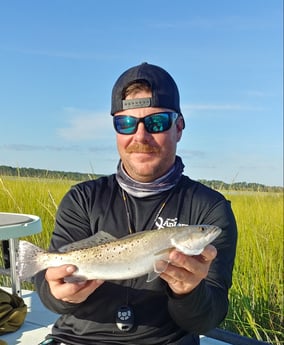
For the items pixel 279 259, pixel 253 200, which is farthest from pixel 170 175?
pixel 253 200

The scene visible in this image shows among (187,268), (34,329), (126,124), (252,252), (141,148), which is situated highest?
(126,124)

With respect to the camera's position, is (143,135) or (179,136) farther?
(179,136)

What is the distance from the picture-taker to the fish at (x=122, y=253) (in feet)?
5.56

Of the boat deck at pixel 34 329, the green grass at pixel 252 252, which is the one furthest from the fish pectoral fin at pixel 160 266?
the green grass at pixel 252 252

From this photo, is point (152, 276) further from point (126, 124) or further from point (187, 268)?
point (126, 124)

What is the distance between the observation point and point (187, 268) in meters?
1.66

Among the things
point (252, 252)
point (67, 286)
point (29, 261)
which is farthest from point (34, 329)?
point (252, 252)

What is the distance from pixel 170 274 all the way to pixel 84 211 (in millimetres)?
608

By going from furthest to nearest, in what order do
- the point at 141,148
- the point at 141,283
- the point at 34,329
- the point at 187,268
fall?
the point at 34,329, the point at 141,148, the point at 141,283, the point at 187,268

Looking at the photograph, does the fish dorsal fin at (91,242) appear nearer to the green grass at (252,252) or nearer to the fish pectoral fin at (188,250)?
the fish pectoral fin at (188,250)

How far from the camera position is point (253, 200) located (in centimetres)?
698

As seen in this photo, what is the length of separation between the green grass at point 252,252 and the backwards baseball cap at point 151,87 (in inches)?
85.4

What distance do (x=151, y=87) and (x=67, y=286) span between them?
3.08 feet

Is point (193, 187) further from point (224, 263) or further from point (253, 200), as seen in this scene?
point (253, 200)
